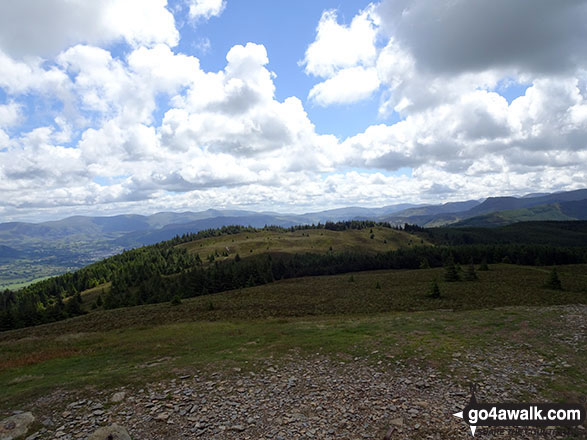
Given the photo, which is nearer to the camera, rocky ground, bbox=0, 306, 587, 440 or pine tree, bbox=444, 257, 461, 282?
rocky ground, bbox=0, 306, 587, 440

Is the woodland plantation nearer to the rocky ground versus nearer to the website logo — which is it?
the rocky ground

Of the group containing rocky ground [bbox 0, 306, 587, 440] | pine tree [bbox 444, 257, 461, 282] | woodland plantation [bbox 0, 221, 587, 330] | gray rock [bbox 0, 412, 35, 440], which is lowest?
woodland plantation [bbox 0, 221, 587, 330]

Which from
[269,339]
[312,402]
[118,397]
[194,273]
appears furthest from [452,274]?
[194,273]

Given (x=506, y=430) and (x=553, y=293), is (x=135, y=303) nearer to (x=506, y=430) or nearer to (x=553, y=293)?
(x=506, y=430)

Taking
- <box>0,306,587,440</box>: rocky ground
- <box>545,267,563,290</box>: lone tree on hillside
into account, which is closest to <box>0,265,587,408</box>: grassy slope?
<box>545,267,563,290</box>: lone tree on hillside

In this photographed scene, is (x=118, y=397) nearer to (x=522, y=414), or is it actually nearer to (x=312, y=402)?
(x=312, y=402)

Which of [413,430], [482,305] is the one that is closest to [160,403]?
[413,430]

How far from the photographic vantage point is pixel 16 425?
1259 cm

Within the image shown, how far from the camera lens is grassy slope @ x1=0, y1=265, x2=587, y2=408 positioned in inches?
735

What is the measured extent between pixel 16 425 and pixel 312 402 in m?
13.5

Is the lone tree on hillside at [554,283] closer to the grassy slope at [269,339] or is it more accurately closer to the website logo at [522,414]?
the grassy slope at [269,339]

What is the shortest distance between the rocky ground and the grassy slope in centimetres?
163

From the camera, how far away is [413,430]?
35.4ft

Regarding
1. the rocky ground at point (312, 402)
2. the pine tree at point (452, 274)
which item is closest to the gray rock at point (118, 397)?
the rocky ground at point (312, 402)
